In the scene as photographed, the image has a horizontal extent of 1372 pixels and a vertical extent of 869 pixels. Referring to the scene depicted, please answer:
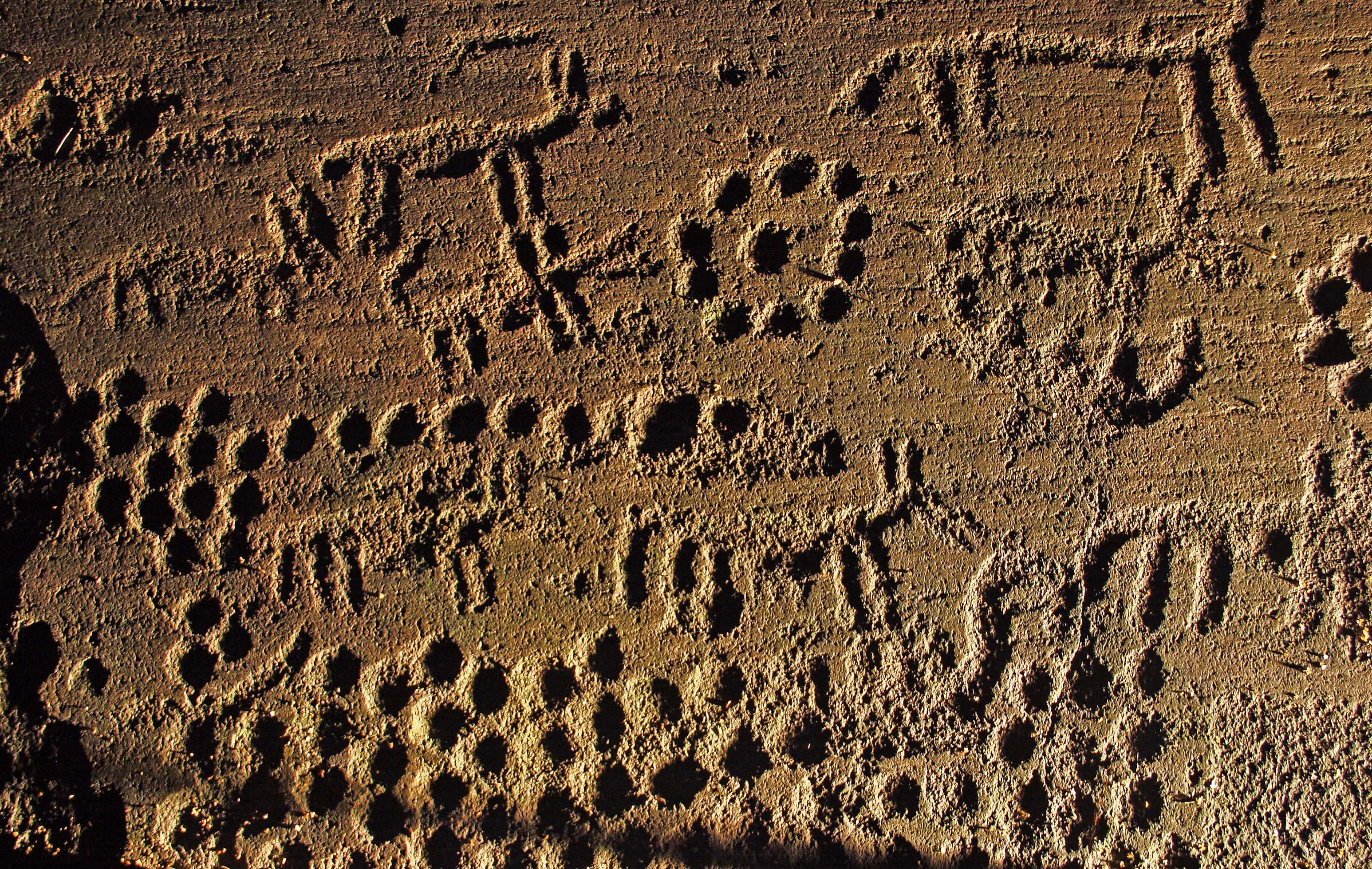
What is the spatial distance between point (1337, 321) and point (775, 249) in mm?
1373

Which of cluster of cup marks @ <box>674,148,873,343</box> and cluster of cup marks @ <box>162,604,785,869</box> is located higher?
cluster of cup marks @ <box>674,148,873,343</box>

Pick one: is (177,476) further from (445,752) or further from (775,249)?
(775,249)

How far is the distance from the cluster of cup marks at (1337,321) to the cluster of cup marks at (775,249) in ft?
3.57

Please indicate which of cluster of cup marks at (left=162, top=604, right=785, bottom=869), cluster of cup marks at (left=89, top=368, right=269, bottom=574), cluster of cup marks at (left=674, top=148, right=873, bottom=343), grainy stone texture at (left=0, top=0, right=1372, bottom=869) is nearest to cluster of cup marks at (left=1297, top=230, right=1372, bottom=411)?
grainy stone texture at (left=0, top=0, right=1372, bottom=869)

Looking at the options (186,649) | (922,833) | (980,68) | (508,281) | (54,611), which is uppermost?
(980,68)

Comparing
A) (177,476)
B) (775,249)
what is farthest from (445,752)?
(775,249)

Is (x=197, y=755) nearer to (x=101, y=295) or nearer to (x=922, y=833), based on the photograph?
(x=101, y=295)

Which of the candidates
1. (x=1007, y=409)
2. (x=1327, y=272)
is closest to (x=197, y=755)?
(x=1007, y=409)

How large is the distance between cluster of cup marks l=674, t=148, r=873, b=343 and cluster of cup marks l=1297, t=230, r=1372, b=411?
1087 millimetres

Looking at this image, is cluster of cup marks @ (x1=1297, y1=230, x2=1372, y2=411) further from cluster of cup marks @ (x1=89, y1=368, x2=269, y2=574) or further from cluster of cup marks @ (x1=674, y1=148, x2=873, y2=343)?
cluster of cup marks @ (x1=89, y1=368, x2=269, y2=574)

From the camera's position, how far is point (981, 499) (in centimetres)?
192

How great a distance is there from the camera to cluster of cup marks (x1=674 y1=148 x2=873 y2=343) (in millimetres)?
1931

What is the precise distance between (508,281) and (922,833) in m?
1.64

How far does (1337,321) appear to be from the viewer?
193 centimetres
